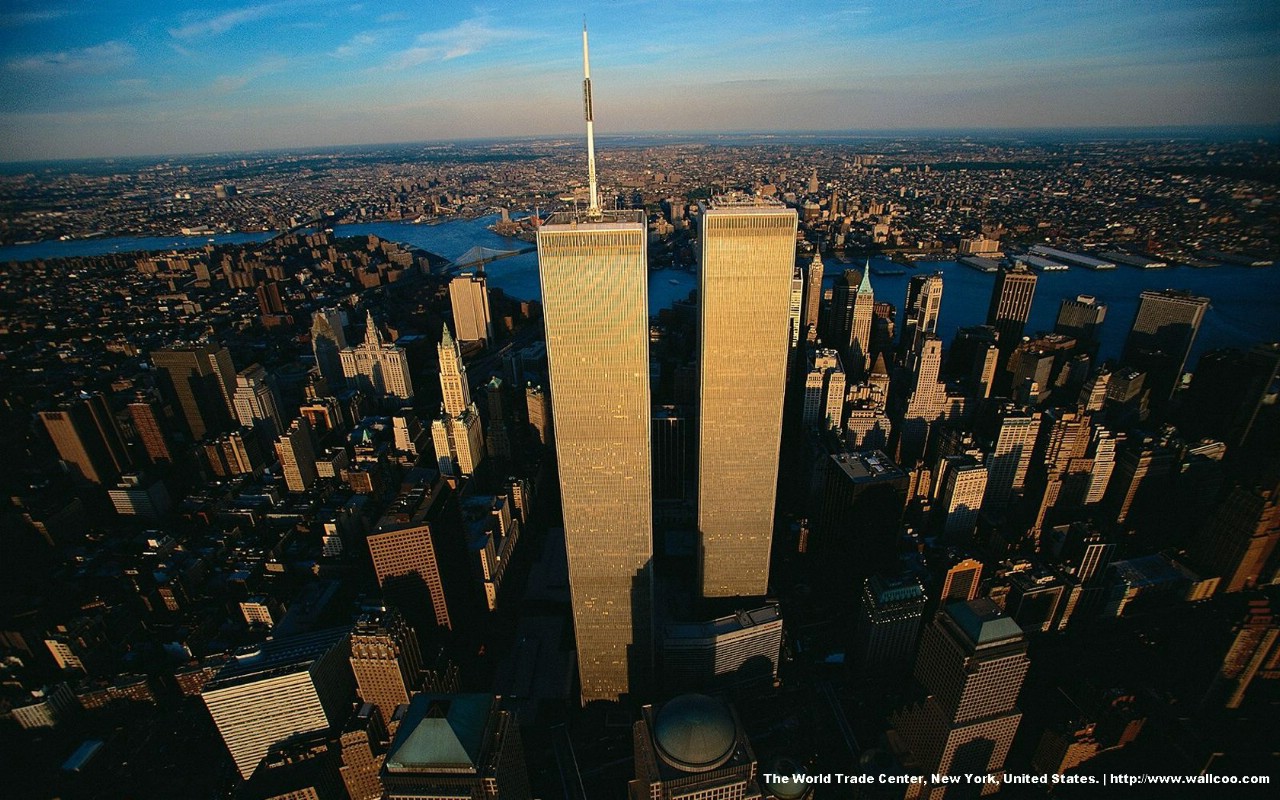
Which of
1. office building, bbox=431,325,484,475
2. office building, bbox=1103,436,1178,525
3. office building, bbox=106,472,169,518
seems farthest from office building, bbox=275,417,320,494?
office building, bbox=1103,436,1178,525

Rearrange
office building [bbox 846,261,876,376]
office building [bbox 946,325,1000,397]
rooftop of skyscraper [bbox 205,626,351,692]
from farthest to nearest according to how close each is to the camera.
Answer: office building [bbox 846,261,876,376]
office building [bbox 946,325,1000,397]
rooftop of skyscraper [bbox 205,626,351,692]

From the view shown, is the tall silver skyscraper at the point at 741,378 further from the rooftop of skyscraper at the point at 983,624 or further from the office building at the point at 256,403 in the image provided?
the office building at the point at 256,403

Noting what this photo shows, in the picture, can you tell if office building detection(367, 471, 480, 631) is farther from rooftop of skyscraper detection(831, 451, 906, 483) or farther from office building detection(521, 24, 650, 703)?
rooftop of skyscraper detection(831, 451, 906, 483)

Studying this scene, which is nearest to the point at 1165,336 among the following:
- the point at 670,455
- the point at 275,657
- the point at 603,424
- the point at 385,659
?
the point at 670,455

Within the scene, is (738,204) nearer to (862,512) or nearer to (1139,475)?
(862,512)

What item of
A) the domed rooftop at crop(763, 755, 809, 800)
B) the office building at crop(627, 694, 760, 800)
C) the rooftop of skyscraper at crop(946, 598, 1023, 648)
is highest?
the rooftop of skyscraper at crop(946, 598, 1023, 648)

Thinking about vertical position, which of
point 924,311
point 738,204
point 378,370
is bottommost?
point 378,370
